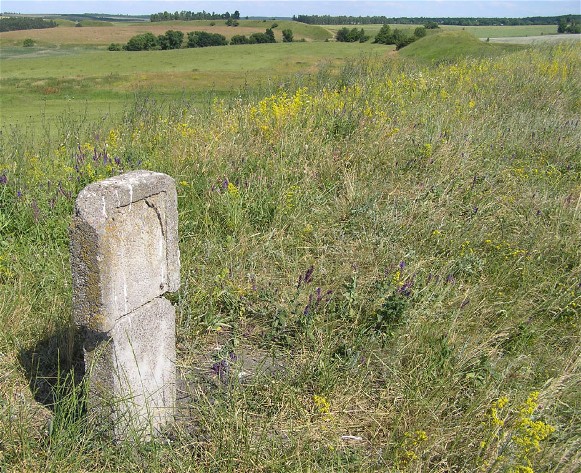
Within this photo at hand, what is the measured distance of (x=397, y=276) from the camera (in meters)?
2.90

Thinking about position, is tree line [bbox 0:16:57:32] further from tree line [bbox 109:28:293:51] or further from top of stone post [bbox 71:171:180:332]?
top of stone post [bbox 71:171:180:332]

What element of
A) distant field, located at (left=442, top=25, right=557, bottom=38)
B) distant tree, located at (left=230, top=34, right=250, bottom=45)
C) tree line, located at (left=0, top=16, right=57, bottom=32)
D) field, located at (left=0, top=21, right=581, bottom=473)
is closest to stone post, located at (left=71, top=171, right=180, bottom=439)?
field, located at (left=0, top=21, right=581, bottom=473)

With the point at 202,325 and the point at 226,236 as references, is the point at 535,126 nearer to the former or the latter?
the point at 226,236

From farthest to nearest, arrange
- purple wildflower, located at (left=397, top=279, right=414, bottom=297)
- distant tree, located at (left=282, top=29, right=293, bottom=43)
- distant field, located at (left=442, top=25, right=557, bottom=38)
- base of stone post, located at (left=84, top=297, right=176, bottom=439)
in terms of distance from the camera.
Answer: distant tree, located at (left=282, top=29, right=293, bottom=43), distant field, located at (left=442, top=25, right=557, bottom=38), purple wildflower, located at (left=397, top=279, right=414, bottom=297), base of stone post, located at (left=84, top=297, right=176, bottom=439)

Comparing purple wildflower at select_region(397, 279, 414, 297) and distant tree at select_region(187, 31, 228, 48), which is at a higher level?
distant tree at select_region(187, 31, 228, 48)

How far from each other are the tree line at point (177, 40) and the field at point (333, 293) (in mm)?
65144

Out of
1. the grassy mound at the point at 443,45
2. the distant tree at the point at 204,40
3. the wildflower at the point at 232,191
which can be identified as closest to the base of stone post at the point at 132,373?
the wildflower at the point at 232,191

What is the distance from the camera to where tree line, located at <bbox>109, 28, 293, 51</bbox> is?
213ft

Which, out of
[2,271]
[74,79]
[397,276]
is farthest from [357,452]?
[74,79]

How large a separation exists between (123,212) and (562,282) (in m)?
2.90

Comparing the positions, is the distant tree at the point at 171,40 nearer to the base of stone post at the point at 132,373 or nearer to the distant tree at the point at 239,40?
the distant tree at the point at 239,40

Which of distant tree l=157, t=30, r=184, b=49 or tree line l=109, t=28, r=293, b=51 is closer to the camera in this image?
tree line l=109, t=28, r=293, b=51

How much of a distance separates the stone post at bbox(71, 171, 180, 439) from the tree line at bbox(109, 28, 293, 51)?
68018 mm

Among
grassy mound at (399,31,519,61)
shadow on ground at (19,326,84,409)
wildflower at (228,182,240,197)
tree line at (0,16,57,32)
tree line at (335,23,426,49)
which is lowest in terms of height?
shadow on ground at (19,326,84,409)
